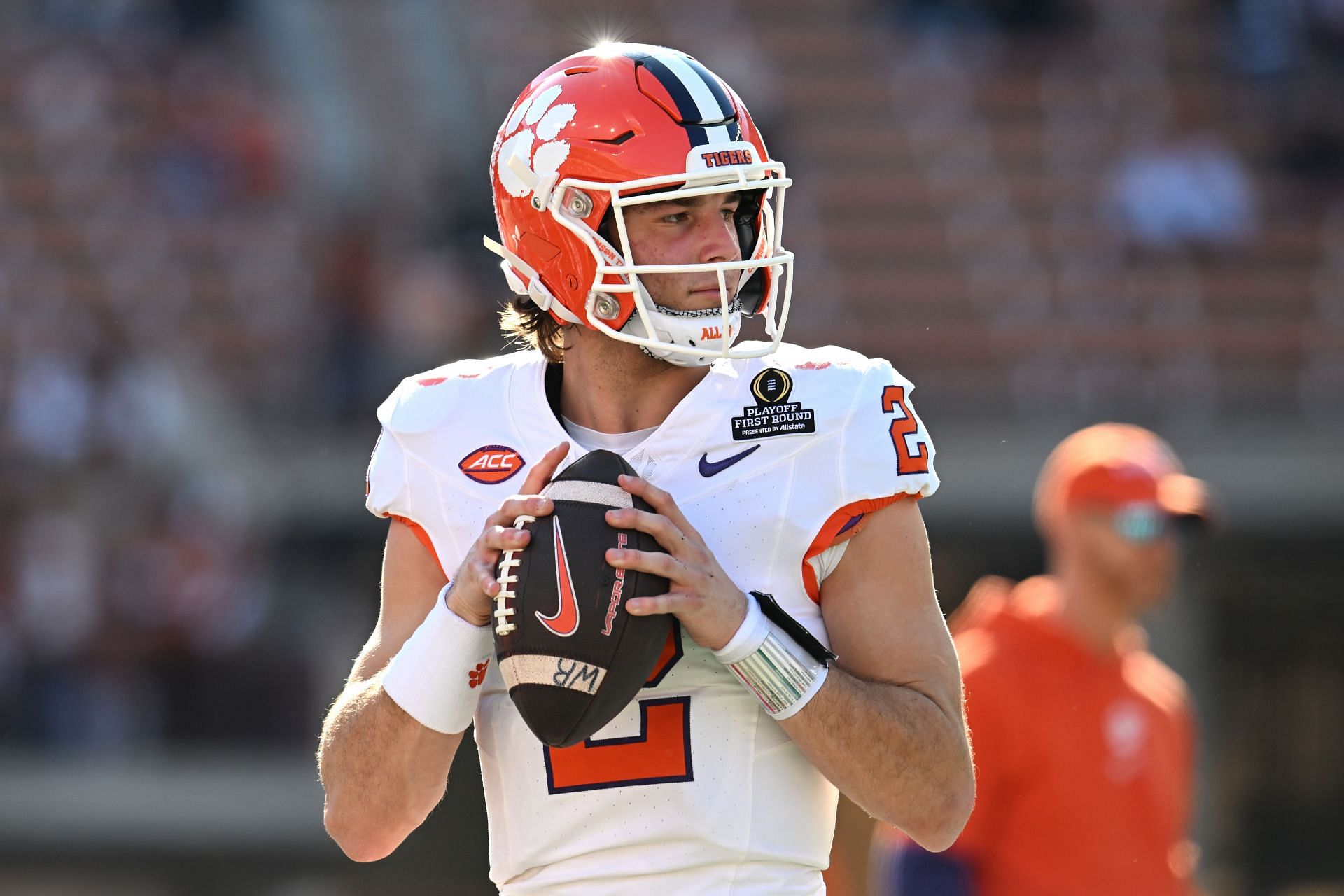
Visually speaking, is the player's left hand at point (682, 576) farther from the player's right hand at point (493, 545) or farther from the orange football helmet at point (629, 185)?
the orange football helmet at point (629, 185)

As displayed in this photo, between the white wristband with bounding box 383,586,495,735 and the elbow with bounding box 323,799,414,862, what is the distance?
16 cm

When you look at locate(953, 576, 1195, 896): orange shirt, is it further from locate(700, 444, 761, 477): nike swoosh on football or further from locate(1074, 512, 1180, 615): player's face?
locate(700, 444, 761, 477): nike swoosh on football

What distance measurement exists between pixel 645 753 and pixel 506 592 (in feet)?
0.93

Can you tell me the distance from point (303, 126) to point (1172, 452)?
5.19m

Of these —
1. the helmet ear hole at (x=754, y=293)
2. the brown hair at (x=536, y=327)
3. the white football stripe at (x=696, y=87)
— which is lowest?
the brown hair at (x=536, y=327)

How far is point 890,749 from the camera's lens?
2.11 metres

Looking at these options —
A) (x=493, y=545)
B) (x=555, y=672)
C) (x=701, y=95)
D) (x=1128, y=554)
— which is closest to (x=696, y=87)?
(x=701, y=95)

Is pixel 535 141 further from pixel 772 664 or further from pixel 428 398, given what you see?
pixel 772 664

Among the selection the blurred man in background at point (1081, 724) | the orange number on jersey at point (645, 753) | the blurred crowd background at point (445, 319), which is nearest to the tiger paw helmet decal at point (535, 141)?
the orange number on jersey at point (645, 753)

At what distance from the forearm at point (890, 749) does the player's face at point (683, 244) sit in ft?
1.67

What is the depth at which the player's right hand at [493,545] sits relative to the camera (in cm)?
208

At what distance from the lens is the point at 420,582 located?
2.38 m

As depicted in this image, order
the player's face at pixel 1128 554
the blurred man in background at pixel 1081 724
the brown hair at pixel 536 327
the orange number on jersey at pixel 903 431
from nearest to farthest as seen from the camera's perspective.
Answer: the orange number on jersey at pixel 903 431, the brown hair at pixel 536 327, the blurred man in background at pixel 1081 724, the player's face at pixel 1128 554

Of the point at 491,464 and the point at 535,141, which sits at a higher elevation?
the point at 535,141
